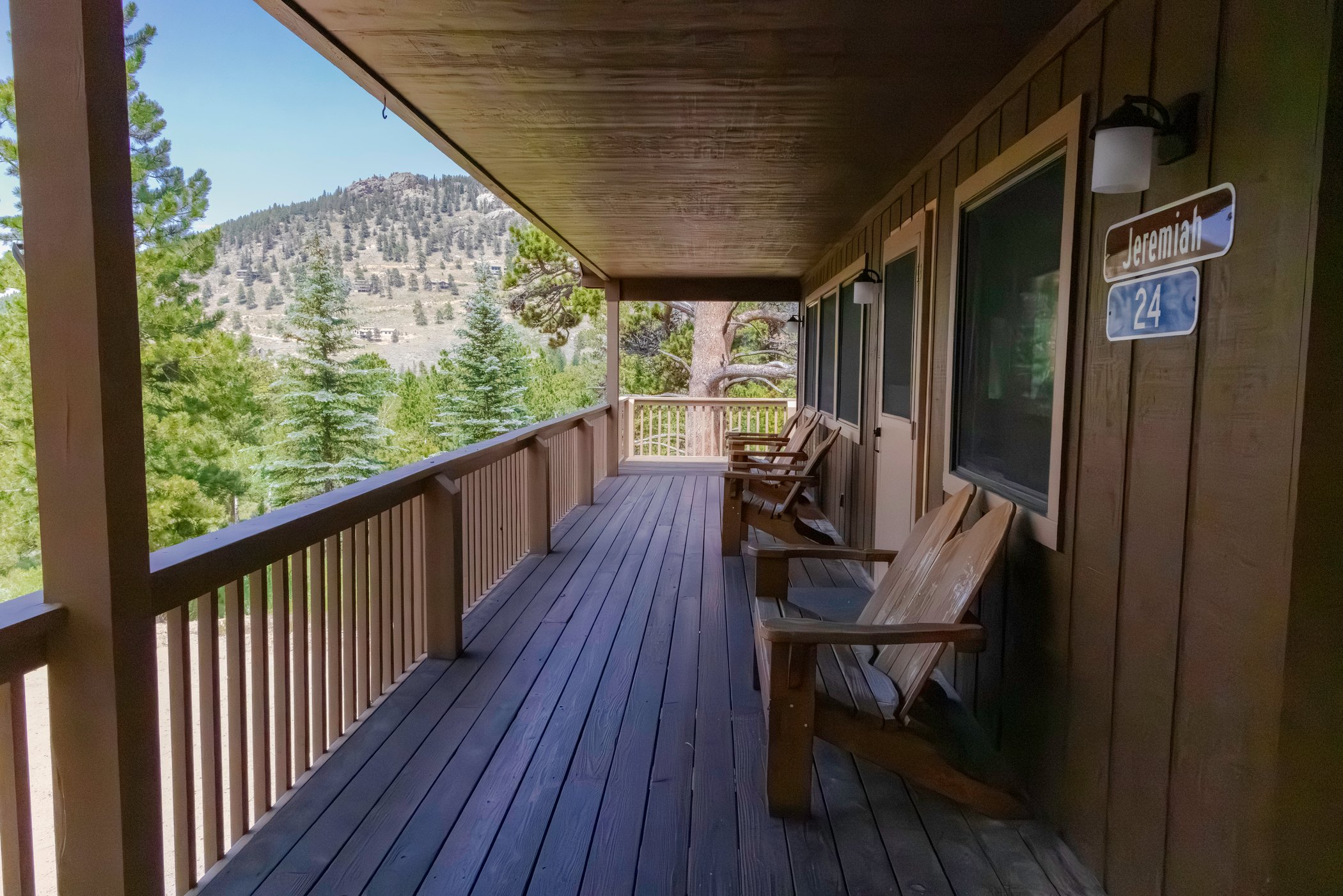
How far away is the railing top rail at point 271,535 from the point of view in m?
1.70

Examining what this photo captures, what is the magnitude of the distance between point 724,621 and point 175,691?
253 centimetres

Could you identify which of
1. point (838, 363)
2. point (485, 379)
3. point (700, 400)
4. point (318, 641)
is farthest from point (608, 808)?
point (485, 379)

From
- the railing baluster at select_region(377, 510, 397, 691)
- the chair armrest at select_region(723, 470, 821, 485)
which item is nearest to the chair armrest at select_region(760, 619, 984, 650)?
the railing baluster at select_region(377, 510, 397, 691)

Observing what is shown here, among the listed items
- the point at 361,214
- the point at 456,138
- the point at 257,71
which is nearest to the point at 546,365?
the point at 456,138

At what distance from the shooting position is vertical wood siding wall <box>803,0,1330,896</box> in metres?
1.34

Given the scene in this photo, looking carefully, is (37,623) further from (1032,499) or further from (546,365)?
(546,365)

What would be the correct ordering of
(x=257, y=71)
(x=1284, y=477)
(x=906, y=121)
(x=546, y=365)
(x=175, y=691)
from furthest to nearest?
(x=257, y=71) → (x=546, y=365) → (x=906, y=121) → (x=175, y=691) → (x=1284, y=477)

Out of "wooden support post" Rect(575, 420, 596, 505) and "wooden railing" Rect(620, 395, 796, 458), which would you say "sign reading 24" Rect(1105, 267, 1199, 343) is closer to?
"wooden support post" Rect(575, 420, 596, 505)

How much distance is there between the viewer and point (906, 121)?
318 centimetres

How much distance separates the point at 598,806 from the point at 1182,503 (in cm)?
167

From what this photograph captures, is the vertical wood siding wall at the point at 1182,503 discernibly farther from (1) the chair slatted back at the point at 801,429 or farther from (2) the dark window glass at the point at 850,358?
(1) the chair slatted back at the point at 801,429

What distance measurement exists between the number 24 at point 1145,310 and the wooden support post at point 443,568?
2.52 m

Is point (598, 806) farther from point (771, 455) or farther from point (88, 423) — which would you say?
Answer: point (771, 455)

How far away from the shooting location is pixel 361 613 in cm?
271
